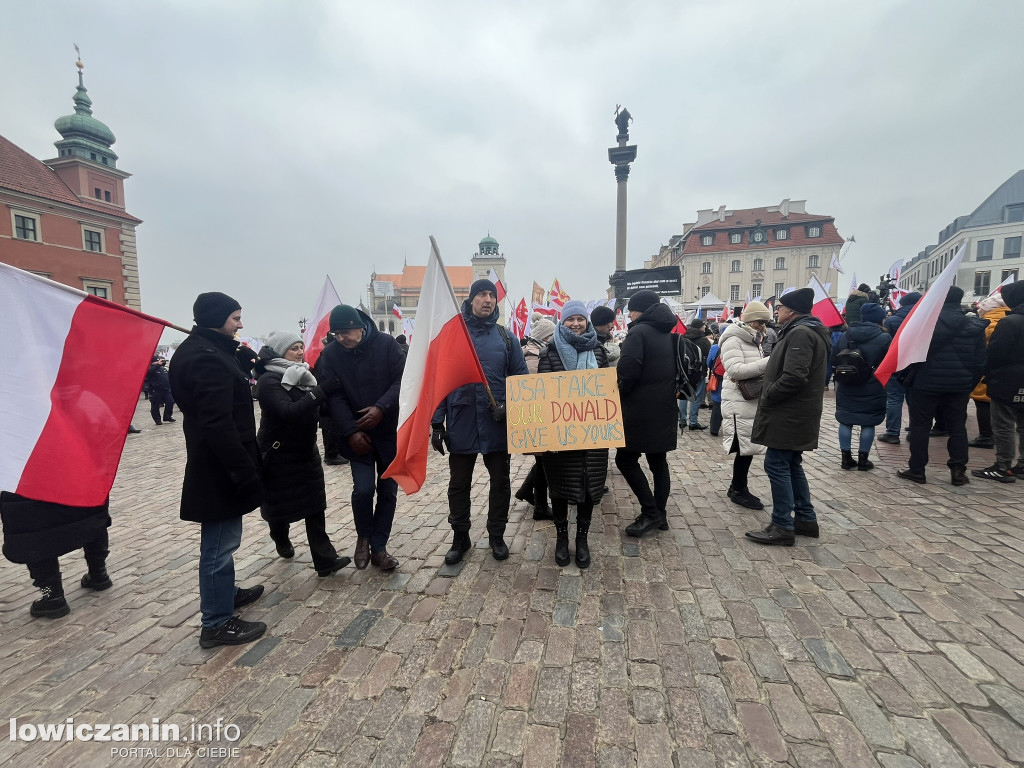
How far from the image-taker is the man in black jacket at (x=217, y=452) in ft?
8.66

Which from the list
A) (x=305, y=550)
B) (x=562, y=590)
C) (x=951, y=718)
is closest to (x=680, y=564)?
(x=562, y=590)

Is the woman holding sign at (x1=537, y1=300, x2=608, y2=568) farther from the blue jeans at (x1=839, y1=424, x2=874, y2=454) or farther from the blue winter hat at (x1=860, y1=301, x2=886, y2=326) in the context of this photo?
the blue winter hat at (x1=860, y1=301, x2=886, y2=326)

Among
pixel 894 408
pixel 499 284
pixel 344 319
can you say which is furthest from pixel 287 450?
pixel 499 284

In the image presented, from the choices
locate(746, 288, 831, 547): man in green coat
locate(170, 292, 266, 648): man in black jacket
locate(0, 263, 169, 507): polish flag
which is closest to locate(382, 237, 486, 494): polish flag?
locate(170, 292, 266, 648): man in black jacket

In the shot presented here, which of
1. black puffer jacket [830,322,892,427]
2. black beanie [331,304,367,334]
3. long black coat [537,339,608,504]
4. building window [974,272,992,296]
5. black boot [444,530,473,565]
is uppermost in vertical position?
building window [974,272,992,296]

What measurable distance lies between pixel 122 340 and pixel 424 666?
2.55m

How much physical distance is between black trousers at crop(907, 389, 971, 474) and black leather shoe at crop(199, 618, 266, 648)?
663cm

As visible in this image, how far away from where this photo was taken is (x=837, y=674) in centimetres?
234

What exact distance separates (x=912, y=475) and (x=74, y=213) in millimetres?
46553

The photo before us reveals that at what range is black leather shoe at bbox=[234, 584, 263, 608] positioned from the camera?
10.8 feet

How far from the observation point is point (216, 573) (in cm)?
282

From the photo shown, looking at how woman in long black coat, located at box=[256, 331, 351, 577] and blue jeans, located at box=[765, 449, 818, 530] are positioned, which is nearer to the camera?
woman in long black coat, located at box=[256, 331, 351, 577]

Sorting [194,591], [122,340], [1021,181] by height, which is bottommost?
[194,591]

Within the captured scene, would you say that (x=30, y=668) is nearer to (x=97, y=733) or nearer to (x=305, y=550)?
(x=97, y=733)
